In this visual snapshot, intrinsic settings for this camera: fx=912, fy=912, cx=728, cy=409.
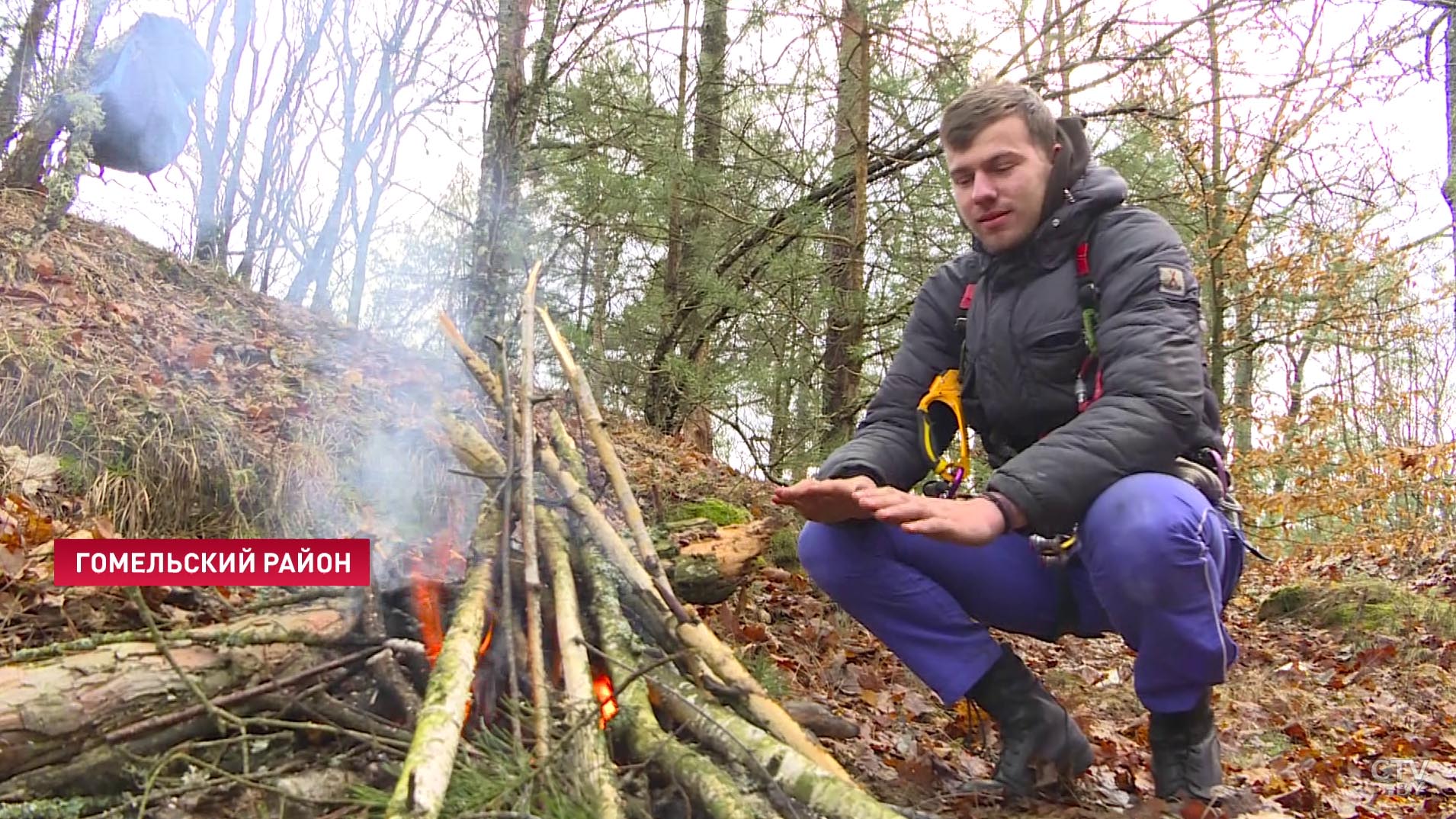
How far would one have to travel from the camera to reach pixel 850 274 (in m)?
5.44

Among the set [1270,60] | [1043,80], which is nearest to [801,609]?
[1043,80]

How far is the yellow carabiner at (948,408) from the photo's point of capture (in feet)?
8.30

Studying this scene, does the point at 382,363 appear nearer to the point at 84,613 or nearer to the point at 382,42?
the point at 84,613

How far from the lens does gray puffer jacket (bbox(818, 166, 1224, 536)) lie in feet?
6.53

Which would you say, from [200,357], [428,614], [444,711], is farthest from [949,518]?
[200,357]

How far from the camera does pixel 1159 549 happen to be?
190cm

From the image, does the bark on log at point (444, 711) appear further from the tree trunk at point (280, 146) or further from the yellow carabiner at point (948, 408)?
the tree trunk at point (280, 146)

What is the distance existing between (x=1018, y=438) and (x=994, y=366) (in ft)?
0.77

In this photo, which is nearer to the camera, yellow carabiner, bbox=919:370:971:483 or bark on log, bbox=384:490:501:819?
bark on log, bbox=384:490:501:819

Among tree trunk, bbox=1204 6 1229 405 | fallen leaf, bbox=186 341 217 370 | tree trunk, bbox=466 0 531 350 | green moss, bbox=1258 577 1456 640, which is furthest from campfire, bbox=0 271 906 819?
tree trunk, bbox=1204 6 1229 405

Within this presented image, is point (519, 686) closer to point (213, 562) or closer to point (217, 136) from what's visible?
point (213, 562)

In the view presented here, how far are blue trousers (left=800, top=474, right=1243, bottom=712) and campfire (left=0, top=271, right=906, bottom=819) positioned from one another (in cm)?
43

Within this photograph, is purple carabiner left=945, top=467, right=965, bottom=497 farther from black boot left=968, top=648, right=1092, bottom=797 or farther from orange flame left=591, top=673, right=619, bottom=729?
orange flame left=591, top=673, right=619, bottom=729

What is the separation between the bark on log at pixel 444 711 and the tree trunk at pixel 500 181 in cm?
238
